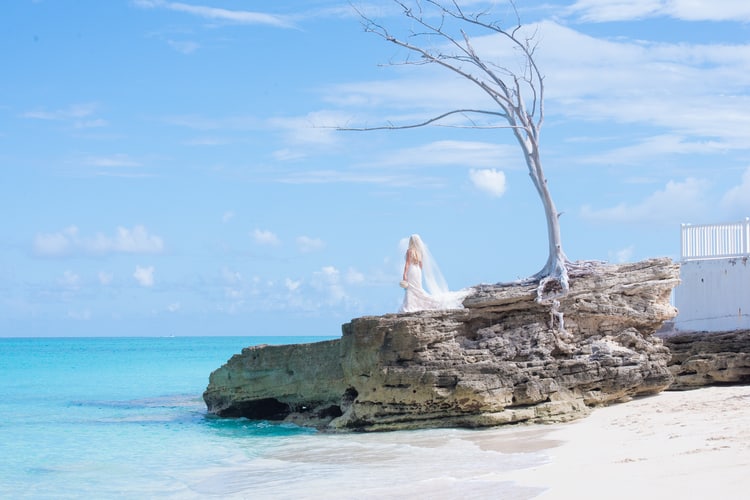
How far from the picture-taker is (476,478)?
11227 millimetres

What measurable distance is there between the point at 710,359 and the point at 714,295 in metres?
2.62

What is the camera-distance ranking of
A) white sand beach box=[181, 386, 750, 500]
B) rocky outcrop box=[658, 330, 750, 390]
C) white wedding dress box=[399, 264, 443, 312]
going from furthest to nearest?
1. rocky outcrop box=[658, 330, 750, 390]
2. white wedding dress box=[399, 264, 443, 312]
3. white sand beach box=[181, 386, 750, 500]

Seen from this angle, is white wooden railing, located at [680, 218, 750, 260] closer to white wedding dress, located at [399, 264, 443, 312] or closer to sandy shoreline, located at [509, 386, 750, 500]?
sandy shoreline, located at [509, 386, 750, 500]

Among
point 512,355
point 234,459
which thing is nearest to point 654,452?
point 512,355

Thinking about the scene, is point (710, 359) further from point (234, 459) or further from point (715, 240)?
point (234, 459)

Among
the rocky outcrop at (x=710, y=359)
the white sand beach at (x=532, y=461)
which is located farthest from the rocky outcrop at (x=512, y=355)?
the rocky outcrop at (x=710, y=359)

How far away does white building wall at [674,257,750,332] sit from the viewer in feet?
64.7

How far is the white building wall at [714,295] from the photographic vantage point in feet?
64.7

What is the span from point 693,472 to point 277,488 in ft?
17.5

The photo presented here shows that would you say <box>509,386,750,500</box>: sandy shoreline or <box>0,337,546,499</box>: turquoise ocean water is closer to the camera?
<box>509,386,750,500</box>: sandy shoreline

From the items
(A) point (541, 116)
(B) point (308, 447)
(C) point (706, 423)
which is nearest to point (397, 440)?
(B) point (308, 447)

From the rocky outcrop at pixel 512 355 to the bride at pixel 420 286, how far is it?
51cm

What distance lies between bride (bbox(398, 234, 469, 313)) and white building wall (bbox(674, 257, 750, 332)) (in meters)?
6.41

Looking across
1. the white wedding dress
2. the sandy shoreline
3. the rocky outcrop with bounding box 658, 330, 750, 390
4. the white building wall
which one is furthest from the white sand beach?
the white building wall
